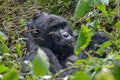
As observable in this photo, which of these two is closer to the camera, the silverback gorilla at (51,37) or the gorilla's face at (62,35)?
the gorilla's face at (62,35)

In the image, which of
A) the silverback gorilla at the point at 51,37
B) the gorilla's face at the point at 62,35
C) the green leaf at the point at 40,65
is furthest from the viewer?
the silverback gorilla at the point at 51,37

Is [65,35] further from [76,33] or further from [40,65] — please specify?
[40,65]

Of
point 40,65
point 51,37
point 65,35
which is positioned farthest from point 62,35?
point 40,65

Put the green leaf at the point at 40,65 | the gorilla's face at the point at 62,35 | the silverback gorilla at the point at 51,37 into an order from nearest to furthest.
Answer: the green leaf at the point at 40,65 < the gorilla's face at the point at 62,35 < the silverback gorilla at the point at 51,37

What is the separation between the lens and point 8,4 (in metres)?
4.42

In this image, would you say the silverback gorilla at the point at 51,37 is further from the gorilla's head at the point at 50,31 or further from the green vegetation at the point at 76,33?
the green vegetation at the point at 76,33

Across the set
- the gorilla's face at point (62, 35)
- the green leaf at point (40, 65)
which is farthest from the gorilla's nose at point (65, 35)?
the green leaf at point (40, 65)

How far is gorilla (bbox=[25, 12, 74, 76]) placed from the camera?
4366 millimetres

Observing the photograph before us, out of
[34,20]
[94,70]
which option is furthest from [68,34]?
[94,70]

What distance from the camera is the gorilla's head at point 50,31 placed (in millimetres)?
4406

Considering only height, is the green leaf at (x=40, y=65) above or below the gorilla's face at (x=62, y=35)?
below

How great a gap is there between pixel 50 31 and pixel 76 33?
0.30 meters

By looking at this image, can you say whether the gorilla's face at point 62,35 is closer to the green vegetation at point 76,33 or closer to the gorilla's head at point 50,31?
the gorilla's head at point 50,31

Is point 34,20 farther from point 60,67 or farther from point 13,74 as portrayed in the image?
point 13,74
